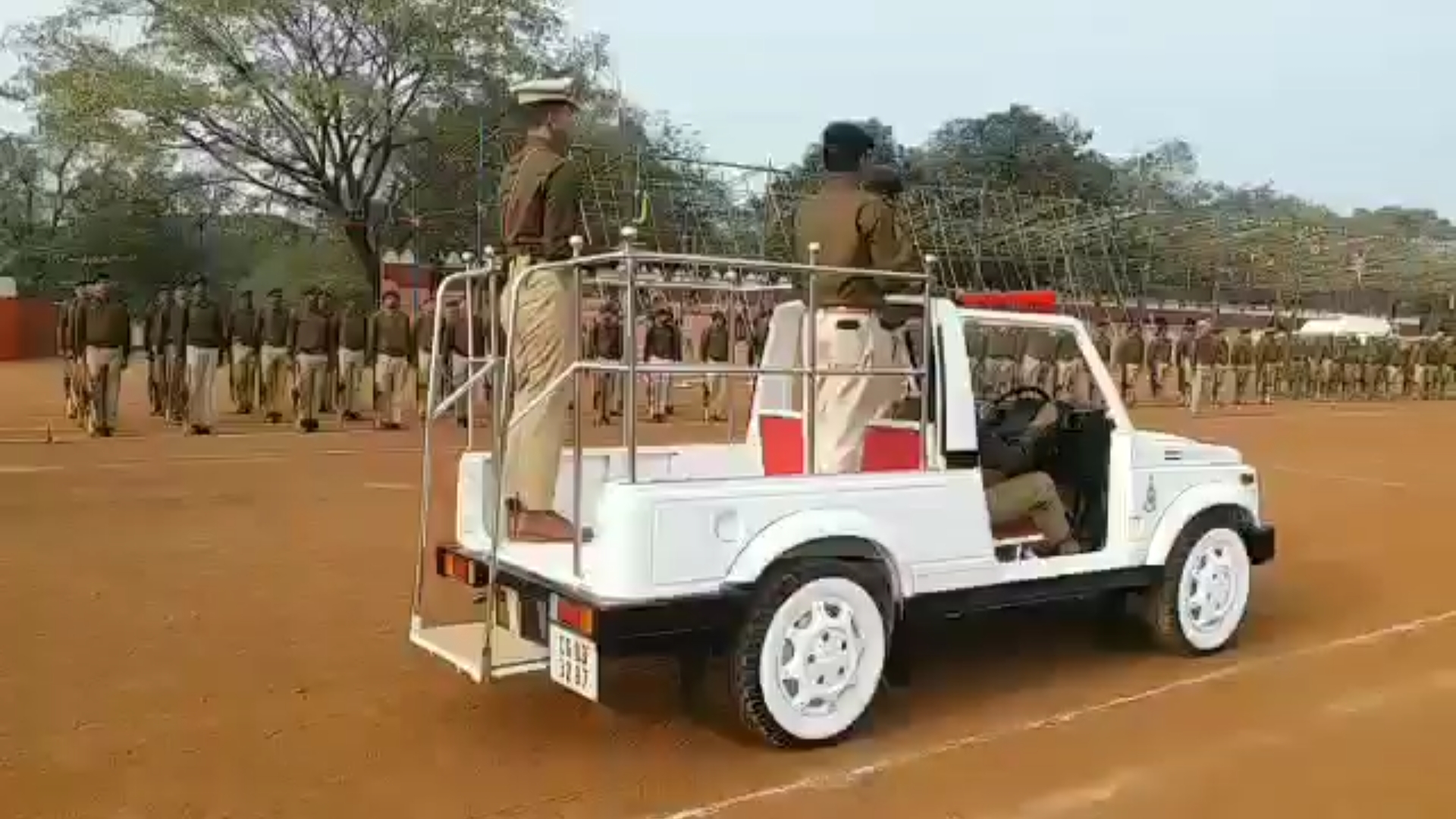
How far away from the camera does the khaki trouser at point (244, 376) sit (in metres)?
18.4

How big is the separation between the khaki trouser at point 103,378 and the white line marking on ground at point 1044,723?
13121mm

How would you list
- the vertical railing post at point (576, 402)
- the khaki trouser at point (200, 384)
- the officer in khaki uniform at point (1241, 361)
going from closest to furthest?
the vertical railing post at point (576, 402) → the khaki trouser at point (200, 384) → the officer in khaki uniform at point (1241, 361)

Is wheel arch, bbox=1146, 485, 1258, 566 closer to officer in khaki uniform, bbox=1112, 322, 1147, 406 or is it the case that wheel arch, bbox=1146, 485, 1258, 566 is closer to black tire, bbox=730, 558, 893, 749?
black tire, bbox=730, 558, 893, 749

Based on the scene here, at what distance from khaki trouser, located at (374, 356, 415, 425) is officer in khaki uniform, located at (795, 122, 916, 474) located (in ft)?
41.3

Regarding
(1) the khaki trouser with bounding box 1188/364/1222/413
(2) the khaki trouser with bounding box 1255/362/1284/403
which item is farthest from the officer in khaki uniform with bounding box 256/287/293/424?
(2) the khaki trouser with bounding box 1255/362/1284/403

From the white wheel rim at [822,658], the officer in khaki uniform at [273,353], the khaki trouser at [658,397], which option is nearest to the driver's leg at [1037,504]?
the white wheel rim at [822,658]

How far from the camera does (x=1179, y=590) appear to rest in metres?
6.32

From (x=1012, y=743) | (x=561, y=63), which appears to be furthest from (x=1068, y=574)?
(x=561, y=63)

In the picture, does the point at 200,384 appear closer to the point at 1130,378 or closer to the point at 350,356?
the point at 350,356

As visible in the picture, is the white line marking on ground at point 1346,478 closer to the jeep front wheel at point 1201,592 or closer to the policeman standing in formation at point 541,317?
the jeep front wheel at point 1201,592

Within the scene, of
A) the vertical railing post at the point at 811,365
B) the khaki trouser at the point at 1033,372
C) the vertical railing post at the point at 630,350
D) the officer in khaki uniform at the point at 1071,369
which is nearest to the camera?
Answer: the vertical railing post at the point at 630,350

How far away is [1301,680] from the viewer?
611cm

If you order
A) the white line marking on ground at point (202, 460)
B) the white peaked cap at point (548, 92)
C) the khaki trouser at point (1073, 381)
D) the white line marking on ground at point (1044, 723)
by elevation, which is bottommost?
the white line marking on ground at point (1044, 723)

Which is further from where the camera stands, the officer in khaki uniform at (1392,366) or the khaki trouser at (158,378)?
the officer in khaki uniform at (1392,366)
